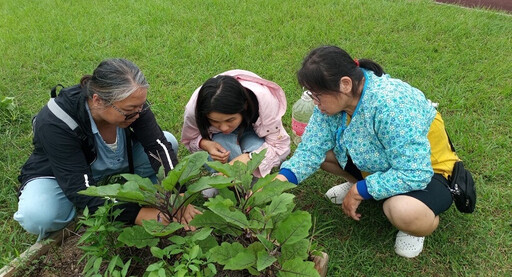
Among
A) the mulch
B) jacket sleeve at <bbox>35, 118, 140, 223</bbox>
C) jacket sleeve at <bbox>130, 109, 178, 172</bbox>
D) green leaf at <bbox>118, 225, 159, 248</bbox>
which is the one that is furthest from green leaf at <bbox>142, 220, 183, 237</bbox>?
the mulch

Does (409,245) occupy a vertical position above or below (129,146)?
below

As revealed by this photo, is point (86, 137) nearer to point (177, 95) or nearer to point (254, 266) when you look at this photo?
point (254, 266)

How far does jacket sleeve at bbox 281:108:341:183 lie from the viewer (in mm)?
2359

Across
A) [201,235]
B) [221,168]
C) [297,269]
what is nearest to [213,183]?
[221,168]

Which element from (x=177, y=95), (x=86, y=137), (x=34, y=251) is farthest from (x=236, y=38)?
(x=34, y=251)

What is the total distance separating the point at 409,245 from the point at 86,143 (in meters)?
1.77

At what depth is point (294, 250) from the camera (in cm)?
163

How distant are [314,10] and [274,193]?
161 inches

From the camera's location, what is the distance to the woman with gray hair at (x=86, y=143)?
207 cm

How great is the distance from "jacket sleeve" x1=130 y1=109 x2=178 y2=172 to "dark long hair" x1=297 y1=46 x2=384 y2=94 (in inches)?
35.7

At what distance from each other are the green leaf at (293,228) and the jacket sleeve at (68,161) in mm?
950

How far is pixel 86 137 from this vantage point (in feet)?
7.35

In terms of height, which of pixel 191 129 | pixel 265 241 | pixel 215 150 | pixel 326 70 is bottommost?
pixel 215 150

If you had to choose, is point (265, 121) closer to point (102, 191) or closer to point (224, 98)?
point (224, 98)
